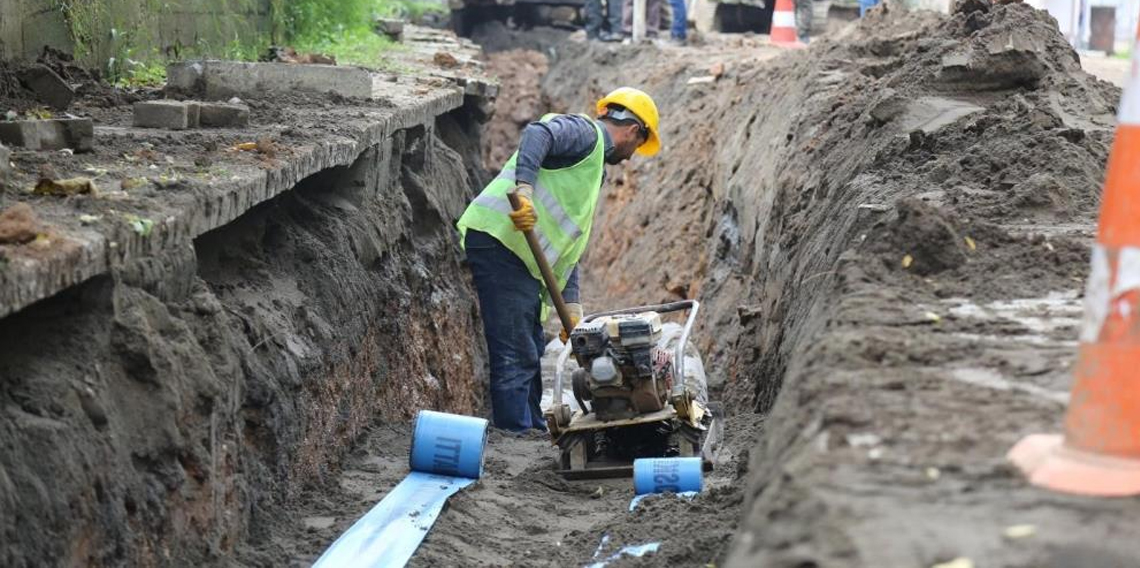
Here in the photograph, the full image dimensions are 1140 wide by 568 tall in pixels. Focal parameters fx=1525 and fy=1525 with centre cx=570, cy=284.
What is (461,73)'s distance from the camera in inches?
525

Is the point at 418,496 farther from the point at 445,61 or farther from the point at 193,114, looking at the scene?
the point at 445,61

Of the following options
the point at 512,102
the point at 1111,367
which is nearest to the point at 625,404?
the point at 1111,367

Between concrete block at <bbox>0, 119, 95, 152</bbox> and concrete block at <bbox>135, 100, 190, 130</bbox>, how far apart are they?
0.89m

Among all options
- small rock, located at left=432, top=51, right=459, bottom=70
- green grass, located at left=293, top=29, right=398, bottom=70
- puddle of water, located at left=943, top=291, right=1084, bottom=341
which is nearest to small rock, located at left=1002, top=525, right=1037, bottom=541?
puddle of water, located at left=943, top=291, right=1084, bottom=341

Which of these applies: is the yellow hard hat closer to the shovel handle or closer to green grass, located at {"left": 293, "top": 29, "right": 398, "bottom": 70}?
the shovel handle

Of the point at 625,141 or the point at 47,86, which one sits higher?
the point at 47,86

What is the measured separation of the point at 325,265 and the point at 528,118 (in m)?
13.6

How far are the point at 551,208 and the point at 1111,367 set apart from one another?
538 centimetres

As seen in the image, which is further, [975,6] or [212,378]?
[975,6]

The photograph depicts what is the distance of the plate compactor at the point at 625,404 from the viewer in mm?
6762

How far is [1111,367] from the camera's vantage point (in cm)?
326

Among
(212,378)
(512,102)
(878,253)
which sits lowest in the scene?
(212,378)

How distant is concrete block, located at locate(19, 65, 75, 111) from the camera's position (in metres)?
6.96

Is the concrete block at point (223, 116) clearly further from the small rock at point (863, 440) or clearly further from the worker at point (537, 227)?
the small rock at point (863, 440)
